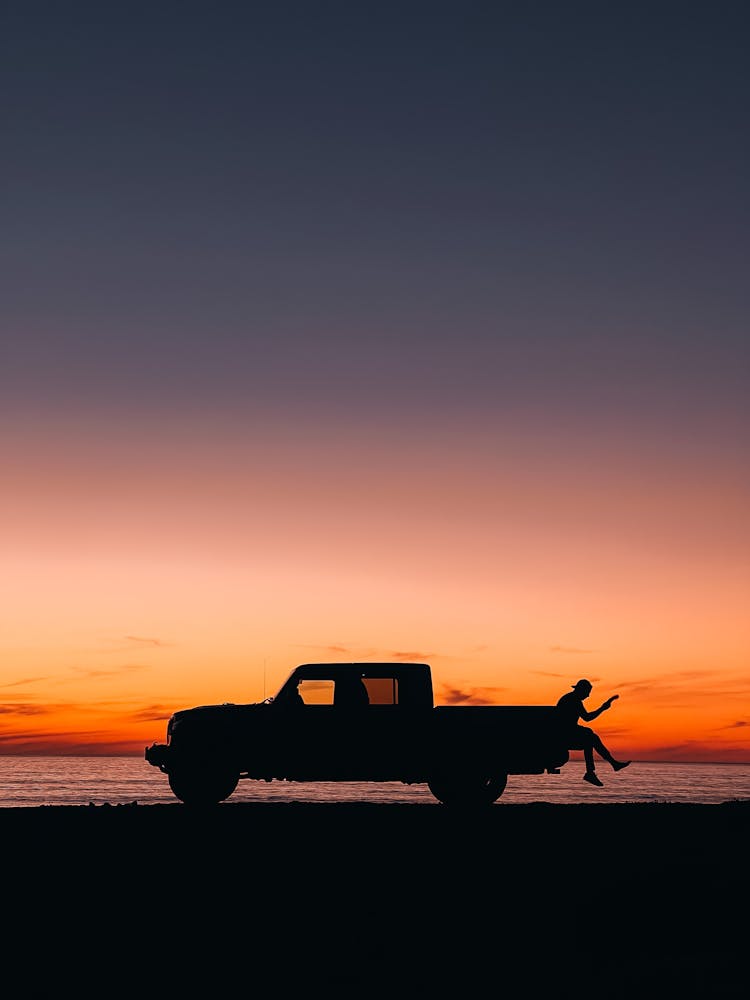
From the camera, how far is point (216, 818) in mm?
16625

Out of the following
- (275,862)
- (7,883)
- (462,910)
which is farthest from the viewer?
(275,862)

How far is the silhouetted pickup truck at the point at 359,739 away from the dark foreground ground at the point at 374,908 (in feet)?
5.27

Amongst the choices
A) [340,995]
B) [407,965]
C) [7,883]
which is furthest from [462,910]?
[7,883]

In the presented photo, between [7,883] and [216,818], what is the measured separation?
5673 mm

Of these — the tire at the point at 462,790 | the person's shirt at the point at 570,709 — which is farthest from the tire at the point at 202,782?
the person's shirt at the point at 570,709

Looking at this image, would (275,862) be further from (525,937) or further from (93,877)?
(525,937)

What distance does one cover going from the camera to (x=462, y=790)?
59.2 ft

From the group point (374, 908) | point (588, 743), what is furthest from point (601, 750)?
point (374, 908)

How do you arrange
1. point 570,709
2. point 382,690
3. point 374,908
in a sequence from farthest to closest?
point 382,690
point 570,709
point 374,908

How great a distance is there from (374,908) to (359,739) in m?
7.69

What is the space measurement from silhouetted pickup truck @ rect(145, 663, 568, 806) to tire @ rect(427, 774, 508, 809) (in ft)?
0.05

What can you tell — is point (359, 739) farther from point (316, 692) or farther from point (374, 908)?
point (374, 908)

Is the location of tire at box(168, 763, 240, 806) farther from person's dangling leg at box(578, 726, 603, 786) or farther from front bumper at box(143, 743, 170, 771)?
person's dangling leg at box(578, 726, 603, 786)

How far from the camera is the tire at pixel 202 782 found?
18109 millimetres
